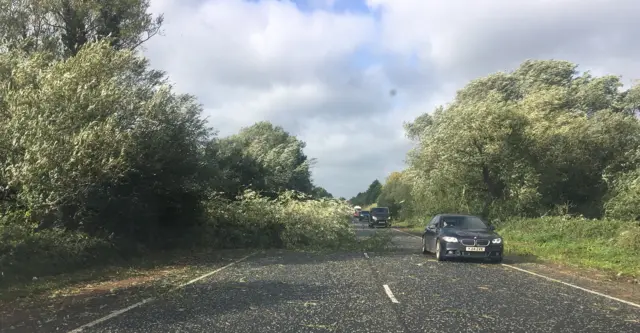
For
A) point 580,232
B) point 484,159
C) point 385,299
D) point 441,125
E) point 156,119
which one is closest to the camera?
point 385,299

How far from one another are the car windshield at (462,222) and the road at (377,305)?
3664 millimetres

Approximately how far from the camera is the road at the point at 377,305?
7.84 metres

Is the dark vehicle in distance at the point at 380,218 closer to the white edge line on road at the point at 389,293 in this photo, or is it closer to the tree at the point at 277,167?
the tree at the point at 277,167

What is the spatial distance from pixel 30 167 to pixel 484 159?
27.5 meters

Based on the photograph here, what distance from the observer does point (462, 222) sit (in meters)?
19.0

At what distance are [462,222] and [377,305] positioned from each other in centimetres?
1027

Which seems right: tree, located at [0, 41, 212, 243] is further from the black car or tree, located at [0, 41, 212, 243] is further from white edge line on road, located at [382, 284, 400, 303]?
the black car

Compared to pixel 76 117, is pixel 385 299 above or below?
below

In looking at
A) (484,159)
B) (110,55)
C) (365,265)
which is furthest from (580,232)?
(110,55)

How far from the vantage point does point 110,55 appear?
1888cm

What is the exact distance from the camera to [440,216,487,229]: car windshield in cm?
1861

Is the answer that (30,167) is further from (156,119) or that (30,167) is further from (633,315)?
(633,315)

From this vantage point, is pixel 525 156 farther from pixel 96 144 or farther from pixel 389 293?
pixel 96 144

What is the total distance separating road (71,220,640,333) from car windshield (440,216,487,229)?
366 centimetres
